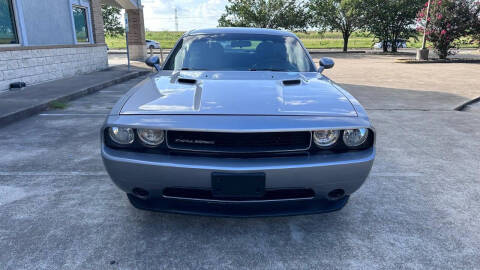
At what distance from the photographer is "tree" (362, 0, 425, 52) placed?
84.3 feet

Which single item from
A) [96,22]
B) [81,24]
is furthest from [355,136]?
[96,22]

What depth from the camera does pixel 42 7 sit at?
9797 millimetres

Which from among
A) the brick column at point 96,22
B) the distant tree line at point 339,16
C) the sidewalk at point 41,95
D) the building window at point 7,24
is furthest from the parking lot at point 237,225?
the distant tree line at point 339,16

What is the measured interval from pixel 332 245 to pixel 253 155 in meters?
0.88

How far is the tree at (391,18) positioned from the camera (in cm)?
2569

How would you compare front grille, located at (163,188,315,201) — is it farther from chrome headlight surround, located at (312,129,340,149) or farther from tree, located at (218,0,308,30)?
tree, located at (218,0,308,30)

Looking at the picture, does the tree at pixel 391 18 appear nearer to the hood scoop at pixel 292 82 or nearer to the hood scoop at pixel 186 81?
the hood scoop at pixel 292 82

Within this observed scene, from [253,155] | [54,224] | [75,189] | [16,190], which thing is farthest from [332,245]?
[16,190]

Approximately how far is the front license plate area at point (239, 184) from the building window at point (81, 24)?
1225 cm

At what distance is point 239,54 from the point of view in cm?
345

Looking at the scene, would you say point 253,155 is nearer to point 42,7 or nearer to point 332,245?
point 332,245

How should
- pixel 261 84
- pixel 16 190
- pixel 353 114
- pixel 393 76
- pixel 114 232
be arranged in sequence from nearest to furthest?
pixel 353 114, pixel 114 232, pixel 261 84, pixel 16 190, pixel 393 76

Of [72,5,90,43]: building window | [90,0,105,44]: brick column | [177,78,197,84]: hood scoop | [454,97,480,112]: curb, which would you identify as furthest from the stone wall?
[454,97,480,112]: curb

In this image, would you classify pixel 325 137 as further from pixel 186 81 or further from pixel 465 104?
pixel 465 104
